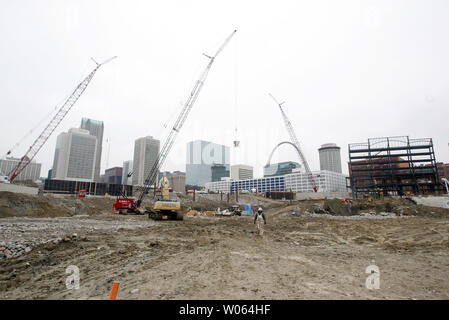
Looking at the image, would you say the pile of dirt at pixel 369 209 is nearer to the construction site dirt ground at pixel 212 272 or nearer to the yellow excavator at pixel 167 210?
the yellow excavator at pixel 167 210

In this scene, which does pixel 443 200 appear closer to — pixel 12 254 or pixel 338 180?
pixel 12 254

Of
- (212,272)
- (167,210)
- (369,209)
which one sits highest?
(167,210)

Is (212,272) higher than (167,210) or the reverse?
the reverse

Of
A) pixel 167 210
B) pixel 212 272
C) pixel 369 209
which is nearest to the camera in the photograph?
pixel 212 272

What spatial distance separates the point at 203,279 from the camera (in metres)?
5.55

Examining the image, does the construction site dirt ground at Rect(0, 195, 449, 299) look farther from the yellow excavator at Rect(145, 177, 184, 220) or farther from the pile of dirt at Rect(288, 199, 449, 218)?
the pile of dirt at Rect(288, 199, 449, 218)

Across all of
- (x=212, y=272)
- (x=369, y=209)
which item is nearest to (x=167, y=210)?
(x=212, y=272)

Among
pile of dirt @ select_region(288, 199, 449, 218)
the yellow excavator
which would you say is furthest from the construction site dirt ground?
pile of dirt @ select_region(288, 199, 449, 218)

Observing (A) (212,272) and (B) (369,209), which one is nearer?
(A) (212,272)

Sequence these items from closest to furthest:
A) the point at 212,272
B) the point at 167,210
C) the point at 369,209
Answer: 1. the point at 212,272
2. the point at 167,210
3. the point at 369,209

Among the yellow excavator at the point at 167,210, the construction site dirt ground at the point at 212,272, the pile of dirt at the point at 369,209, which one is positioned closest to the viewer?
the construction site dirt ground at the point at 212,272

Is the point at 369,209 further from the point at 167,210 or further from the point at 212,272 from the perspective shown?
the point at 212,272

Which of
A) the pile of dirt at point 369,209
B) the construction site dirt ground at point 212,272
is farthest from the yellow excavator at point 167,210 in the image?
the pile of dirt at point 369,209
